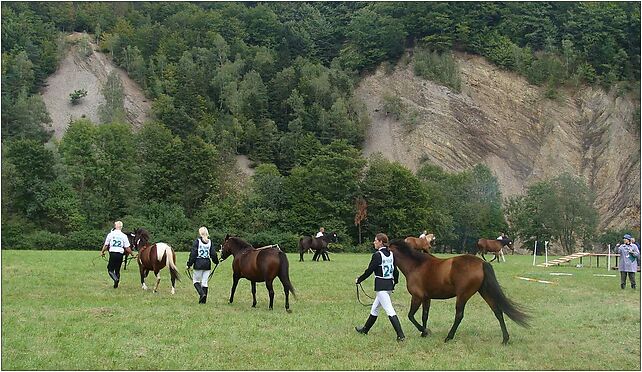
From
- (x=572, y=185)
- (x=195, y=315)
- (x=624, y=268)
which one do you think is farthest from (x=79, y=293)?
(x=572, y=185)

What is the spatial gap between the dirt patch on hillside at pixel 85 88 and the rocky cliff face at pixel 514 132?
3667 centimetres

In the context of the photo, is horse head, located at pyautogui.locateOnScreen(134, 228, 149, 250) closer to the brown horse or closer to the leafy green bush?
the brown horse

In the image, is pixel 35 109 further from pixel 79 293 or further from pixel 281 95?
pixel 79 293

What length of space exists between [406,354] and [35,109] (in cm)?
8168

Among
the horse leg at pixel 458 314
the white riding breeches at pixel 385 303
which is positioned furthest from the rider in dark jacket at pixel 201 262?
the horse leg at pixel 458 314

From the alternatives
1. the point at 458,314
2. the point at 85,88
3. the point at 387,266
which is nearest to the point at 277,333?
the point at 387,266

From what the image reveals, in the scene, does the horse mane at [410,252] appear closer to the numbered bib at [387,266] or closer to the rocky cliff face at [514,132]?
the numbered bib at [387,266]

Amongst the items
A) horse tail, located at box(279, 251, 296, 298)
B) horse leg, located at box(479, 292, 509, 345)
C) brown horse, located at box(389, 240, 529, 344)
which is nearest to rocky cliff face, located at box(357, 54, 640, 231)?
horse tail, located at box(279, 251, 296, 298)

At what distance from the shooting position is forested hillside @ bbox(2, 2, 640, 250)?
62469 millimetres

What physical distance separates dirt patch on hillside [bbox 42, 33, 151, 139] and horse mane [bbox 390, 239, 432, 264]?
77.9m

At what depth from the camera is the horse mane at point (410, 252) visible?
1182 centimetres

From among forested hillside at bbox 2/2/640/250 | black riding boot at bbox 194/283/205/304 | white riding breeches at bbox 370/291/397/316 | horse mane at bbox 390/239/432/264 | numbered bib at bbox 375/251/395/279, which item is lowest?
black riding boot at bbox 194/283/205/304

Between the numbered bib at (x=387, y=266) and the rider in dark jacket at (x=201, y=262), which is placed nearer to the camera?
the numbered bib at (x=387, y=266)

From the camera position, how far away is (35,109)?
8025 cm
